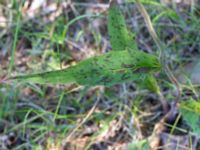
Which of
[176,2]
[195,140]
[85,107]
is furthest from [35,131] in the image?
[176,2]

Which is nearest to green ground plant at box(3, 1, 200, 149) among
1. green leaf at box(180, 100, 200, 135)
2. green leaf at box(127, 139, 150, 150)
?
green leaf at box(180, 100, 200, 135)

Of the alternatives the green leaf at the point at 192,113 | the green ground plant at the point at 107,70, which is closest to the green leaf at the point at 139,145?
the green leaf at the point at 192,113


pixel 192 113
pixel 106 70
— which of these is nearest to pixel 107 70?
pixel 106 70

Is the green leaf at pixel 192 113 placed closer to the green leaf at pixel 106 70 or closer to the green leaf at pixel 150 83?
the green leaf at pixel 150 83

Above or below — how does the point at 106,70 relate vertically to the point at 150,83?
above

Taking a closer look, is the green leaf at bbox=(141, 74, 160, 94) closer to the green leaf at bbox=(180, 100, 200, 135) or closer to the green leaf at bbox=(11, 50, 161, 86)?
the green leaf at bbox=(180, 100, 200, 135)

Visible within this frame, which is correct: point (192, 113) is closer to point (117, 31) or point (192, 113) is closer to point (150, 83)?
point (150, 83)
